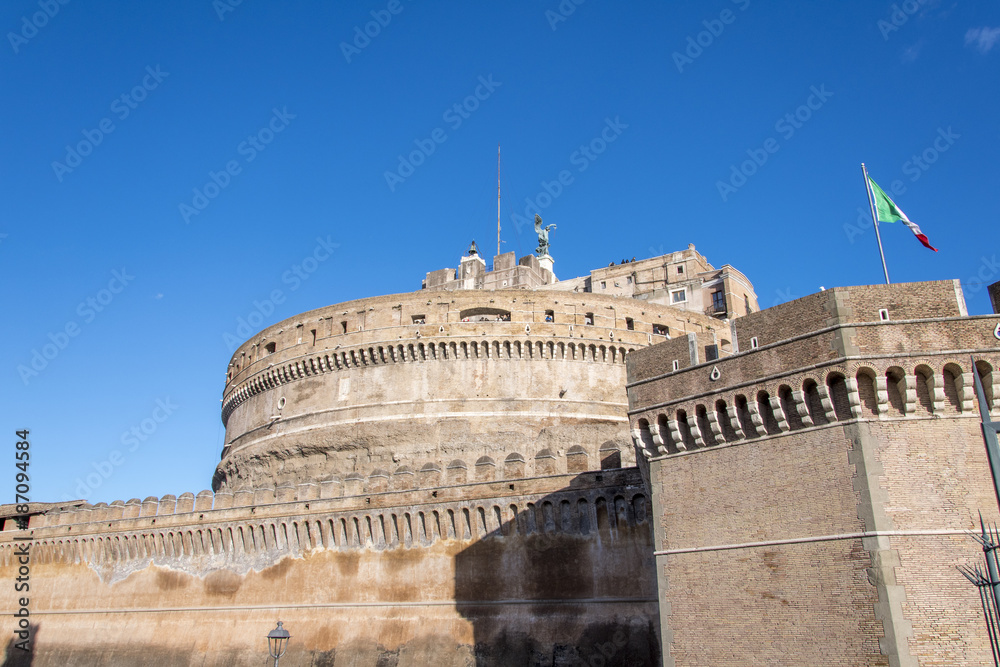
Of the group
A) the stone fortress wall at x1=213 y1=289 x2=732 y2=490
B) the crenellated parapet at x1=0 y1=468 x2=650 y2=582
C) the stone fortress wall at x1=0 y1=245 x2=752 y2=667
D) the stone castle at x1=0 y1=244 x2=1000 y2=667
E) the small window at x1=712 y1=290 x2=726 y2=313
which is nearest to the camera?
the stone castle at x1=0 y1=244 x2=1000 y2=667

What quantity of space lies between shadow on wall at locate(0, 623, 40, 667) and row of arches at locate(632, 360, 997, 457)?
30.2 meters

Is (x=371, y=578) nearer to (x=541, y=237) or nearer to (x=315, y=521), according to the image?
(x=315, y=521)

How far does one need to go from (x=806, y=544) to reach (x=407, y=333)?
78.7 feet

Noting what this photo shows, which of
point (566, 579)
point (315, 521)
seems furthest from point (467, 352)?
point (566, 579)

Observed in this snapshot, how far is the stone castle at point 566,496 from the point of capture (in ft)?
38.0

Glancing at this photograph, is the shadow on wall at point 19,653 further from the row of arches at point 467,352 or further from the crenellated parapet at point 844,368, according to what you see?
the crenellated parapet at point 844,368

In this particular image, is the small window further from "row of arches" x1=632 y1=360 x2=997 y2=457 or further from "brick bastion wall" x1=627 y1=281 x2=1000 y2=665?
"row of arches" x1=632 y1=360 x2=997 y2=457

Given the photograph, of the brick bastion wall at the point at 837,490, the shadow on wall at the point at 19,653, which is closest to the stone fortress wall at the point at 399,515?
the shadow on wall at the point at 19,653

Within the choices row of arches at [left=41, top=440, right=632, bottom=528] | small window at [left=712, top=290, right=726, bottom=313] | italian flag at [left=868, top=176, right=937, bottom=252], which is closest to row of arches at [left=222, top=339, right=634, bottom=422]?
row of arches at [left=41, top=440, right=632, bottom=528]

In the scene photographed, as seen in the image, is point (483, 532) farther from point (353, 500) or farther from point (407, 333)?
point (407, 333)

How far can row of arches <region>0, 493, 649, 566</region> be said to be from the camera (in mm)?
20875

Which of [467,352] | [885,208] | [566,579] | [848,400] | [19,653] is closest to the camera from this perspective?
[848,400]

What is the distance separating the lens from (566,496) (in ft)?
70.1

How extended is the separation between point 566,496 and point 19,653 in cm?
2491
